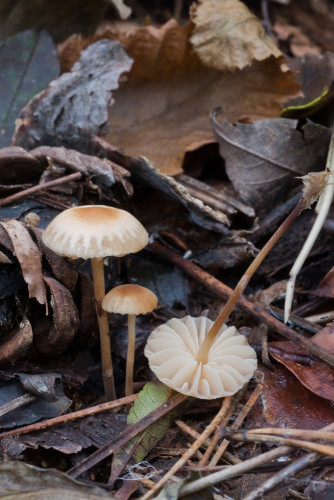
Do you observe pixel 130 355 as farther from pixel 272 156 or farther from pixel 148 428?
pixel 272 156

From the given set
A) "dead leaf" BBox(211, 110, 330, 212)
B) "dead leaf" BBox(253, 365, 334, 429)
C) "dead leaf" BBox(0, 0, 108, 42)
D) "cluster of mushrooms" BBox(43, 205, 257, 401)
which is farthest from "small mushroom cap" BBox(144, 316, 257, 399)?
"dead leaf" BBox(0, 0, 108, 42)

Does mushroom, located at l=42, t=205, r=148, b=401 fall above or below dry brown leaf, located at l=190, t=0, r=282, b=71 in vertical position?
below

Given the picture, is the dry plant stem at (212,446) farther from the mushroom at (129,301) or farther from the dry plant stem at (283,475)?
the mushroom at (129,301)

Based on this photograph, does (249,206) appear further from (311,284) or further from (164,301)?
(164,301)

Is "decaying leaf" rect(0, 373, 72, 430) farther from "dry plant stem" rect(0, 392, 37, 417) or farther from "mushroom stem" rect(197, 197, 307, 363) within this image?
"mushroom stem" rect(197, 197, 307, 363)

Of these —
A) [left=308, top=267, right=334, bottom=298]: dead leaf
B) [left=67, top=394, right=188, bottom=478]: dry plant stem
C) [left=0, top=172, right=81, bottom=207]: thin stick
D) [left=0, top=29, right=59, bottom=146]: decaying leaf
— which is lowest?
[left=67, top=394, right=188, bottom=478]: dry plant stem

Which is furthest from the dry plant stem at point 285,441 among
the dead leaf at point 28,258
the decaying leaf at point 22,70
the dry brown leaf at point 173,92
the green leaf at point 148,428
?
the decaying leaf at point 22,70
